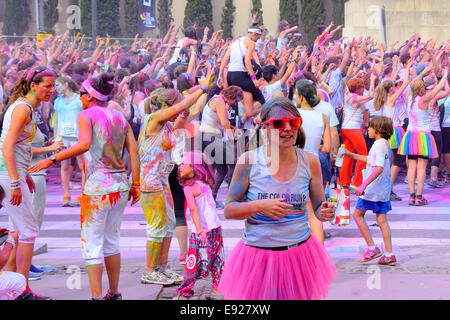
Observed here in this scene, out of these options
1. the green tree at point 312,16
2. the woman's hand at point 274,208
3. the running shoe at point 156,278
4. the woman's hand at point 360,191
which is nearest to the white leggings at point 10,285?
the running shoe at point 156,278

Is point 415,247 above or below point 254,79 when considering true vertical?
below

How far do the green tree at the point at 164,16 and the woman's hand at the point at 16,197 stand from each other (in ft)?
137

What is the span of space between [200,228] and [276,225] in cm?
201

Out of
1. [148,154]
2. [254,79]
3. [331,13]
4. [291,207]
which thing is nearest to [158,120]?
[148,154]

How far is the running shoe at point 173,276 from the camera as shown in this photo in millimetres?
6336

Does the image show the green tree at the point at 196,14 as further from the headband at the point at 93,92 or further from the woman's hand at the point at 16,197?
the woman's hand at the point at 16,197

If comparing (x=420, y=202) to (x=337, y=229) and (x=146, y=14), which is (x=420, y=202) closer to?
(x=337, y=229)

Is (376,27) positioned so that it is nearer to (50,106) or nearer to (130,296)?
(50,106)

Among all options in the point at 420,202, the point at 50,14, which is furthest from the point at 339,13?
the point at 420,202

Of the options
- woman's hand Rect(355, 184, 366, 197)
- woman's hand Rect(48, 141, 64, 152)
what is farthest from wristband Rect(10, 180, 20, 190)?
woman's hand Rect(355, 184, 366, 197)

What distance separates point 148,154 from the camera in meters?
6.39

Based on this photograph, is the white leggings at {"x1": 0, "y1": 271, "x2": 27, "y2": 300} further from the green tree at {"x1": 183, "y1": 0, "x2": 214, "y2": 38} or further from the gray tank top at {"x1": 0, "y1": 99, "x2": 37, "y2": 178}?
the green tree at {"x1": 183, "y1": 0, "x2": 214, "y2": 38}

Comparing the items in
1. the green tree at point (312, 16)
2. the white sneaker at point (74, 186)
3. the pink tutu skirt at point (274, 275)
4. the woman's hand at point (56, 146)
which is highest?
the green tree at point (312, 16)

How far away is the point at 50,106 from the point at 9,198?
23.8ft
